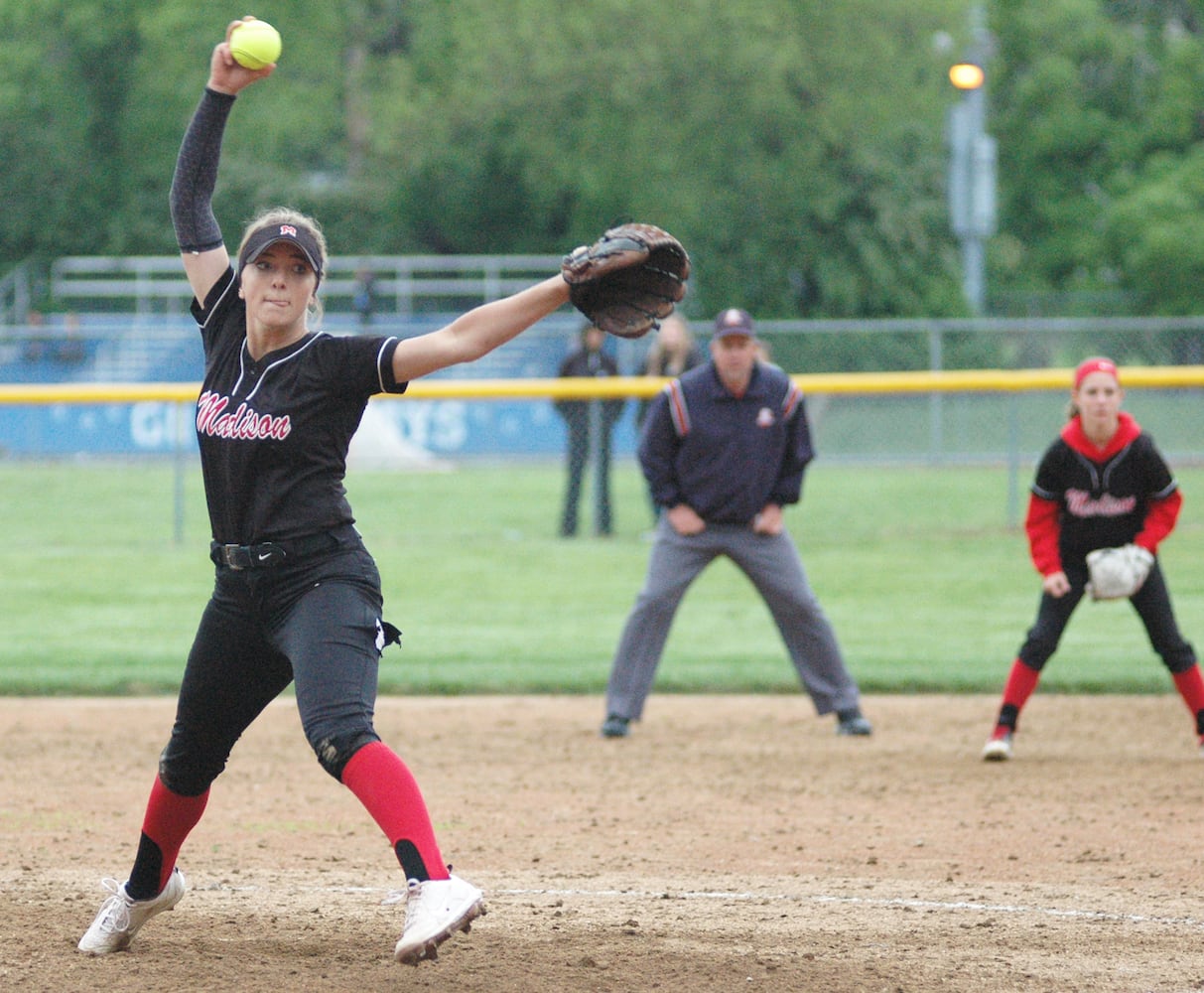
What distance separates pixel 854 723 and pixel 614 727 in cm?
112

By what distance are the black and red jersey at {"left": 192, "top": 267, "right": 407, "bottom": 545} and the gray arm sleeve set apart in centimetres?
49

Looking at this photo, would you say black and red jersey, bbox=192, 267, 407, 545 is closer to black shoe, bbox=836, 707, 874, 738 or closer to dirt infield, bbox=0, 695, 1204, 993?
dirt infield, bbox=0, 695, 1204, 993

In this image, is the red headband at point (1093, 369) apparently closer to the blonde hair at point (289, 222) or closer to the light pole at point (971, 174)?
the blonde hair at point (289, 222)

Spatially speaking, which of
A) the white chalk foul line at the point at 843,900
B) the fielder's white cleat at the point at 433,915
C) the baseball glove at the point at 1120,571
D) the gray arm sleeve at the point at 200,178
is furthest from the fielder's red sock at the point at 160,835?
the baseball glove at the point at 1120,571

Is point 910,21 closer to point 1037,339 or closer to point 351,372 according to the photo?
point 1037,339

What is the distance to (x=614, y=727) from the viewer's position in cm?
809

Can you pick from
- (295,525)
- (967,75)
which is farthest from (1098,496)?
(967,75)

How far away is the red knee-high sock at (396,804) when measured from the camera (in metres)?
3.89

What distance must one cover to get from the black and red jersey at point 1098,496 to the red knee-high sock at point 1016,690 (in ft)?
1.53

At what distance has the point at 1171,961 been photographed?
4.41 meters

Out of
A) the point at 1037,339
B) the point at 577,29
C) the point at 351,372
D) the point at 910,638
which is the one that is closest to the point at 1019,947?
the point at 351,372

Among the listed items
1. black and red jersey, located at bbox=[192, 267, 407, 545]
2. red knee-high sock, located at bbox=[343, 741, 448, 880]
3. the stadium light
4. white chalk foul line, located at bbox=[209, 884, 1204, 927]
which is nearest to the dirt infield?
white chalk foul line, located at bbox=[209, 884, 1204, 927]

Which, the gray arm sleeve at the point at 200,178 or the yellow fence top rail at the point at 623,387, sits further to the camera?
the yellow fence top rail at the point at 623,387

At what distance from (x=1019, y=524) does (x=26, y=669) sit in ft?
28.8
